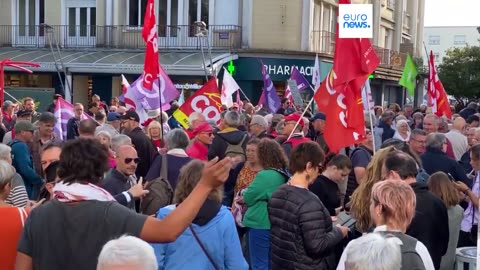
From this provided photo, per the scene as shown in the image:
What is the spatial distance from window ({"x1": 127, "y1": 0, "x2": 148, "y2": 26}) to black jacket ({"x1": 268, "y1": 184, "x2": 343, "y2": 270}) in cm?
2525

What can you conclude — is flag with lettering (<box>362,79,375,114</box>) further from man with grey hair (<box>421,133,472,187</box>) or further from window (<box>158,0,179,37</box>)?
window (<box>158,0,179,37</box>)

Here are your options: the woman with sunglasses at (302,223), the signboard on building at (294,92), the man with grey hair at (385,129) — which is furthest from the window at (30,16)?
the woman with sunglasses at (302,223)

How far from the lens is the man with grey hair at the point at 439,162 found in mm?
7941

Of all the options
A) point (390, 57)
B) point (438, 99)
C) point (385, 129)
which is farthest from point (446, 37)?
point (385, 129)

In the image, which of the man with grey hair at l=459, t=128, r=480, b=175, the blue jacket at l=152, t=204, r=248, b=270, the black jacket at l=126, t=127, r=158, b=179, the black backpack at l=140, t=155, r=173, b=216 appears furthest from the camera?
the man with grey hair at l=459, t=128, r=480, b=175

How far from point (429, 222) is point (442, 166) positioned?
279 cm

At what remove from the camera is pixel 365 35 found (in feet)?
27.5

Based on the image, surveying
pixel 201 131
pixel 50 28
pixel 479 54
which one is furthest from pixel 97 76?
pixel 479 54

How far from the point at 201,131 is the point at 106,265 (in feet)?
20.1

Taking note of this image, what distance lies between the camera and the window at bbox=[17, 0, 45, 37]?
31.4 metres

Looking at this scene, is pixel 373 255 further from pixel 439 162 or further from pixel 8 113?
pixel 8 113

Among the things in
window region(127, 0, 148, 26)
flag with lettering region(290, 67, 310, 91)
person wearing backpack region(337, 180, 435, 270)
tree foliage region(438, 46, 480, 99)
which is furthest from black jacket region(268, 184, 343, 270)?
tree foliage region(438, 46, 480, 99)

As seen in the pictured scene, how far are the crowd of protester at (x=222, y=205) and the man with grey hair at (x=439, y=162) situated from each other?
13 mm

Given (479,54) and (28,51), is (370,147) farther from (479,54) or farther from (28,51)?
(479,54)
